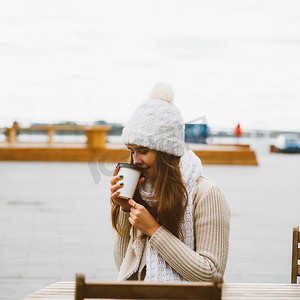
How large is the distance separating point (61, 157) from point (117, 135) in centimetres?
1320

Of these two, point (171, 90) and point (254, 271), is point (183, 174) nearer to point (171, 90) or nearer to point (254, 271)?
point (171, 90)

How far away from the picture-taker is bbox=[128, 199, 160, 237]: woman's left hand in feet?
6.48

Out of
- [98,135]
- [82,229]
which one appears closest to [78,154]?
[98,135]

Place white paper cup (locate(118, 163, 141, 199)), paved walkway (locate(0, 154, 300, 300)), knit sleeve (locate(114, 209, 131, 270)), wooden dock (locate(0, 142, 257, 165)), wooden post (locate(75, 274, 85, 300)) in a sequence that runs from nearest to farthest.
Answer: wooden post (locate(75, 274, 85, 300)) → white paper cup (locate(118, 163, 141, 199)) → knit sleeve (locate(114, 209, 131, 270)) → paved walkway (locate(0, 154, 300, 300)) → wooden dock (locate(0, 142, 257, 165))

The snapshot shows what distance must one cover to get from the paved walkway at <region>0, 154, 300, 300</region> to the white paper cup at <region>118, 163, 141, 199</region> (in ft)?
0.69

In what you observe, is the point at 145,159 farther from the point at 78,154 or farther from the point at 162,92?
the point at 78,154

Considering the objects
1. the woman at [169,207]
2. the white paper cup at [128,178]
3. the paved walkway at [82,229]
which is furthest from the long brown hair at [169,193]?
the paved walkway at [82,229]

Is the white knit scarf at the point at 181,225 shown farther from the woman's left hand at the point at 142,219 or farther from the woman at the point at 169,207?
the woman's left hand at the point at 142,219

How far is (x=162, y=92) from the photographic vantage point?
2164 millimetres

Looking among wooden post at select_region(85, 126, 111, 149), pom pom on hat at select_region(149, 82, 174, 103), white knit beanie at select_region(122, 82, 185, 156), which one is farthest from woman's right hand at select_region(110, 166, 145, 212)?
wooden post at select_region(85, 126, 111, 149)

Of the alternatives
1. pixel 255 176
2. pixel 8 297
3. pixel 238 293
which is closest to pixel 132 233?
pixel 238 293

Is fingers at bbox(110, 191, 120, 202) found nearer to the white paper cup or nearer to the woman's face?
the white paper cup

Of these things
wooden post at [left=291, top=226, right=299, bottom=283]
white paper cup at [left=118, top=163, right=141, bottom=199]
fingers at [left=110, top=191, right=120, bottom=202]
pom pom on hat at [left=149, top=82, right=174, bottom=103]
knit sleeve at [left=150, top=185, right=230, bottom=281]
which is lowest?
wooden post at [left=291, top=226, right=299, bottom=283]

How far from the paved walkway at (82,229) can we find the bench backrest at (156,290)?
2.84 ft
